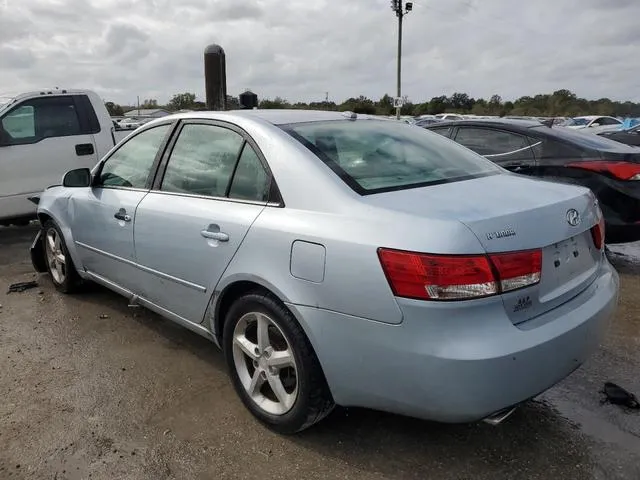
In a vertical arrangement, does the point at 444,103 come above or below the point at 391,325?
above

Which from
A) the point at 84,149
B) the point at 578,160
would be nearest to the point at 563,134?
the point at 578,160

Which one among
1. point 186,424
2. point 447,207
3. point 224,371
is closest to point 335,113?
point 447,207

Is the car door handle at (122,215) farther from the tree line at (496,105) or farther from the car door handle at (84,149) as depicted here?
the tree line at (496,105)

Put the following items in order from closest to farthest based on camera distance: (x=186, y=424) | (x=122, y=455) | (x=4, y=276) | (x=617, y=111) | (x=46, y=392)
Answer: (x=122, y=455), (x=186, y=424), (x=46, y=392), (x=4, y=276), (x=617, y=111)

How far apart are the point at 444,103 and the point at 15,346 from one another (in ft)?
199

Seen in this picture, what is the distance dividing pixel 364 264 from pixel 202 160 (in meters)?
1.46

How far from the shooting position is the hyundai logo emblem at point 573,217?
2480 millimetres

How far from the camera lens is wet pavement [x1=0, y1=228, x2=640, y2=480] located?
252 cm

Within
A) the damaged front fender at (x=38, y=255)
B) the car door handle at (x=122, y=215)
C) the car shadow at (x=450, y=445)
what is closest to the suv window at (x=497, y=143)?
the car shadow at (x=450, y=445)

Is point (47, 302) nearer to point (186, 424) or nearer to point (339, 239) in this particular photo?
point (186, 424)

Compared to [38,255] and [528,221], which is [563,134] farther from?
[38,255]

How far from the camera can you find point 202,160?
129 inches

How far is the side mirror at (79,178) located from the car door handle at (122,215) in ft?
2.10

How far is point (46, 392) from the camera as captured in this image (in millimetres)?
3266
